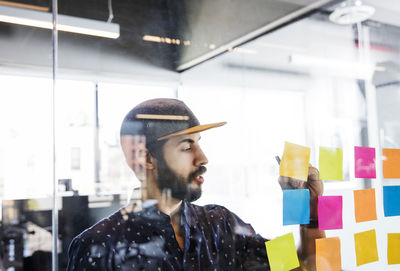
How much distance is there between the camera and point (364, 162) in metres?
1.75

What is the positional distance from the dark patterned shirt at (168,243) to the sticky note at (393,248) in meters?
0.73

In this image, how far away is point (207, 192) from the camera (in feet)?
4.36

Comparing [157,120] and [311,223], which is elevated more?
[157,120]

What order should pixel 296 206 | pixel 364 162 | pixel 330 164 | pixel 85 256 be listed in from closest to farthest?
pixel 85 256, pixel 296 206, pixel 330 164, pixel 364 162

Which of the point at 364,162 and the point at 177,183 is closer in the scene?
the point at 177,183

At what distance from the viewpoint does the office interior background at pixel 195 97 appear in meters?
1.10

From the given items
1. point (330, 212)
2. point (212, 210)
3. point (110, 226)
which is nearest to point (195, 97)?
point (212, 210)

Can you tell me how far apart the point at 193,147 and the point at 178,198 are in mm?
179

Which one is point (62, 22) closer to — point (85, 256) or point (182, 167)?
point (182, 167)

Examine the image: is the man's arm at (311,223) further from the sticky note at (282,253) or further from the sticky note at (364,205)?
the sticky note at (364,205)

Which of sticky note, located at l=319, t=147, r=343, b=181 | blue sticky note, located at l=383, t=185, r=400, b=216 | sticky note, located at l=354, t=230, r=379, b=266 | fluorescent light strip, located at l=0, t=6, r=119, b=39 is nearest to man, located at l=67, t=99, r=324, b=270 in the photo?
fluorescent light strip, located at l=0, t=6, r=119, b=39

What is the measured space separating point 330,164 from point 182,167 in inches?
27.2

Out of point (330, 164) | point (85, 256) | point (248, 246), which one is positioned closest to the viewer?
point (85, 256)

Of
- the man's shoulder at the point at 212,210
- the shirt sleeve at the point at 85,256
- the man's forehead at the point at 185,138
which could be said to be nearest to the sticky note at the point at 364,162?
the man's shoulder at the point at 212,210
